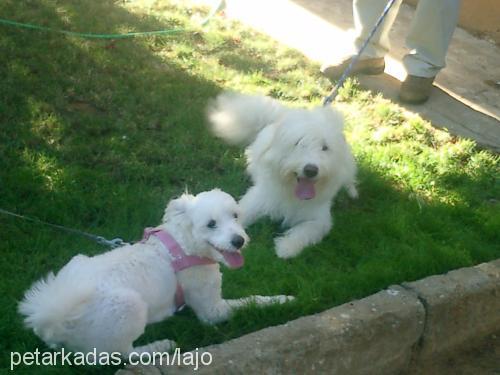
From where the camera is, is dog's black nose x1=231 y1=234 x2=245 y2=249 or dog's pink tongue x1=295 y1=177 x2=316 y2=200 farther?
dog's pink tongue x1=295 y1=177 x2=316 y2=200

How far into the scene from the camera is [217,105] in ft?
16.0

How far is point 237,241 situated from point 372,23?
383cm

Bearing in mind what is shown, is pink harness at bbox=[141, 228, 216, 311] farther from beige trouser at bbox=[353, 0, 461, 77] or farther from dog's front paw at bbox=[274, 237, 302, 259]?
beige trouser at bbox=[353, 0, 461, 77]

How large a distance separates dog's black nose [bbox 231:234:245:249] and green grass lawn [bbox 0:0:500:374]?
408 mm

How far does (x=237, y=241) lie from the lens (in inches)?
114

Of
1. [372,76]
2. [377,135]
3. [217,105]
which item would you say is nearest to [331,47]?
[372,76]

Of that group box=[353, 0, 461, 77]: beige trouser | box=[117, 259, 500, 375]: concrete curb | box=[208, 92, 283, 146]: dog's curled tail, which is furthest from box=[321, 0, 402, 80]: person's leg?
box=[117, 259, 500, 375]: concrete curb

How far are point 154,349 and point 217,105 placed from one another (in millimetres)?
2397

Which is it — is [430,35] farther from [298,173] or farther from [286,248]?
[286,248]

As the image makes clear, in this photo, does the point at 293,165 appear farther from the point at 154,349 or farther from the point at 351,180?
the point at 154,349

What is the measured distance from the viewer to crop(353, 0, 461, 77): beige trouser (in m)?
5.64

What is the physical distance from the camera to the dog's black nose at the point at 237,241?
2891 millimetres

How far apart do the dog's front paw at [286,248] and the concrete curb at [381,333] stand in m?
0.68

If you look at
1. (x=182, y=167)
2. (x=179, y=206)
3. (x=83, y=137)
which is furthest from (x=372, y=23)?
(x=179, y=206)
